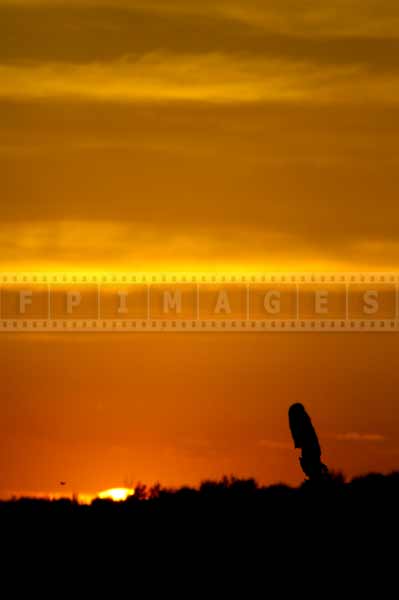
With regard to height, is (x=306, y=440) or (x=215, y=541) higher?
(x=306, y=440)

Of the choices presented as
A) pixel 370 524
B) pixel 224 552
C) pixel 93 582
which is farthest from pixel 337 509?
pixel 93 582

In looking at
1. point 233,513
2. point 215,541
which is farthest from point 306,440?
point 215,541

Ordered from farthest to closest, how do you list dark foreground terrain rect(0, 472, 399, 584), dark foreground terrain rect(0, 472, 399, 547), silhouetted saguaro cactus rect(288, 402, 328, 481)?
silhouetted saguaro cactus rect(288, 402, 328, 481) → dark foreground terrain rect(0, 472, 399, 547) → dark foreground terrain rect(0, 472, 399, 584)

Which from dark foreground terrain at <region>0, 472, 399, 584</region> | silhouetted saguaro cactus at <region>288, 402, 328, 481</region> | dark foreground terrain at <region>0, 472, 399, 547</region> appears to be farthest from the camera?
silhouetted saguaro cactus at <region>288, 402, 328, 481</region>

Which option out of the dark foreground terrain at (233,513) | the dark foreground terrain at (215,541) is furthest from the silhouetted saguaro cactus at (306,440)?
the dark foreground terrain at (215,541)

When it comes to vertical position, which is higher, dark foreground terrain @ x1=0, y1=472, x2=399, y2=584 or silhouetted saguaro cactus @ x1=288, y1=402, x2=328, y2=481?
silhouetted saguaro cactus @ x1=288, y1=402, x2=328, y2=481

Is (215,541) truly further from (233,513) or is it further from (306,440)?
(306,440)

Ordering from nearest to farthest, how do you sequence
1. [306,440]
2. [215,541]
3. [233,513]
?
[215,541] → [233,513] → [306,440]

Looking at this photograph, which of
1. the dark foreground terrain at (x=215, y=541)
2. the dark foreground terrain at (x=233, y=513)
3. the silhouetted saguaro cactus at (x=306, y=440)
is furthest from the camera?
the silhouetted saguaro cactus at (x=306, y=440)

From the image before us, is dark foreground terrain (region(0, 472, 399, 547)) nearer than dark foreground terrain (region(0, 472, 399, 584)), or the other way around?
dark foreground terrain (region(0, 472, 399, 584))

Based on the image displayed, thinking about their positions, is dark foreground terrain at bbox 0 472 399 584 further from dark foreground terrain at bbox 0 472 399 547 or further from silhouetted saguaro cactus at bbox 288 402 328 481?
silhouetted saguaro cactus at bbox 288 402 328 481

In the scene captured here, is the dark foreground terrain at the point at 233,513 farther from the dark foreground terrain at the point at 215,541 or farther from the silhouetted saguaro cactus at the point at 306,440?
the silhouetted saguaro cactus at the point at 306,440

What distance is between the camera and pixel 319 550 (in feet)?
59.7

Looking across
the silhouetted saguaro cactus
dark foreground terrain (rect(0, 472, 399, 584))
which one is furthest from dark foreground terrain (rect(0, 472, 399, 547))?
the silhouetted saguaro cactus
